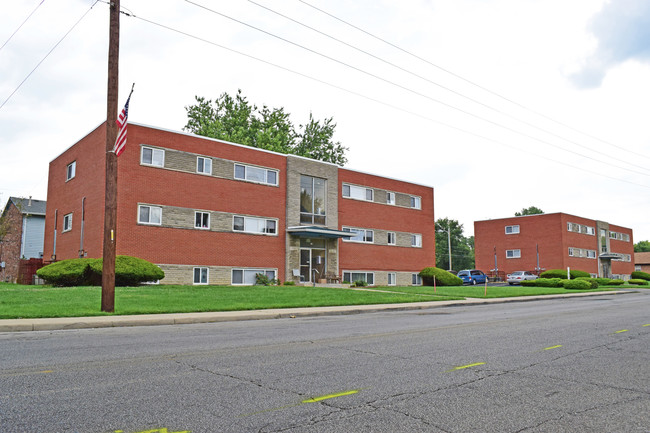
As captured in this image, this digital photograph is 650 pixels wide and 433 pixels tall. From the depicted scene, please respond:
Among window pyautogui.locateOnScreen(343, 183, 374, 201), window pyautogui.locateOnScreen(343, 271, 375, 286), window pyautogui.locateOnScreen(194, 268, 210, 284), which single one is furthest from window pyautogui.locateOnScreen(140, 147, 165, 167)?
window pyautogui.locateOnScreen(343, 271, 375, 286)

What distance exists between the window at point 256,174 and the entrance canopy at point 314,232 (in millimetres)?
3352

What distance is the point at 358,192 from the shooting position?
39.0 m

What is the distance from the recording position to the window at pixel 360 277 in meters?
37.4

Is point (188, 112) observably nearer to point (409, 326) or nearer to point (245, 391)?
point (409, 326)

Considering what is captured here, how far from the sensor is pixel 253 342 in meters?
9.71

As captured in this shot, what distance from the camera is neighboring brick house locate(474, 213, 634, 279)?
209ft

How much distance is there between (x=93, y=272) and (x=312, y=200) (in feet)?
51.6

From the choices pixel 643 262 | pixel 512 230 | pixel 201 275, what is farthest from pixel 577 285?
pixel 643 262

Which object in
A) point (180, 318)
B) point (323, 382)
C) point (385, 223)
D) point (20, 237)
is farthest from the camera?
point (20, 237)

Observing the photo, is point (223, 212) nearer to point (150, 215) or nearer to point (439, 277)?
point (150, 215)

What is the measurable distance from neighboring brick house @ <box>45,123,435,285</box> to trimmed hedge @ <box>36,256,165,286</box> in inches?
99.4

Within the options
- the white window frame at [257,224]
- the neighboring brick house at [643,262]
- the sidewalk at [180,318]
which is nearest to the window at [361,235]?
the white window frame at [257,224]

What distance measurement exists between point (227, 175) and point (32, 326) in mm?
19648

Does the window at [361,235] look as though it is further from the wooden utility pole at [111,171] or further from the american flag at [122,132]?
the wooden utility pole at [111,171]
